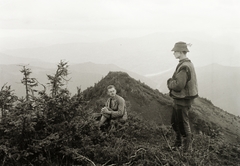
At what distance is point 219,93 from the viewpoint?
5094 cm

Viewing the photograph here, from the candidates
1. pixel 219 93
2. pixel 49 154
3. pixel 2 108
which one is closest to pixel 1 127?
pixel 2 108

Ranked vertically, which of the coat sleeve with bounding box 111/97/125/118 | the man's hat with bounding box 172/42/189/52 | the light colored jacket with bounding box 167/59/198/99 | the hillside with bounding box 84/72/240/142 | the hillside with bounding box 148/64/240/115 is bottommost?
the hillside with bounding box 148/64/240/115

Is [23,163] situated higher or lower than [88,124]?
lower

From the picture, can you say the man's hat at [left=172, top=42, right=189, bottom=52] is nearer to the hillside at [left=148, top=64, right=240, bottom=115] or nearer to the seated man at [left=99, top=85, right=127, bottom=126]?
the seated man at [left=99, top=85, right=127, bottom=126]

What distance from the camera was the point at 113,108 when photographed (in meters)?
5.75

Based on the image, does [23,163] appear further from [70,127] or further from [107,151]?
[107,151]

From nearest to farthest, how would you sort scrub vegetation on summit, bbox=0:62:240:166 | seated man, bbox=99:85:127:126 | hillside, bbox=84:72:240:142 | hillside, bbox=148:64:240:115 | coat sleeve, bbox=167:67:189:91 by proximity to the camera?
1. scrub vegetation on summit, bbox=0:62:240:166
2. coat sleeve, bbox=167:67:189:91
3. seated man, bbox=99:85:127:126
4. hillside, bbox=84:72:240:142
5. hillside, bbox=148:64:240:115

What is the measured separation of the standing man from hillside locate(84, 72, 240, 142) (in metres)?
2.60

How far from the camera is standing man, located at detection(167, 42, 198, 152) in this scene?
14.8ft

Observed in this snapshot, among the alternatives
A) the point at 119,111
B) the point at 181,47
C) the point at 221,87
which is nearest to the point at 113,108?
the point at 119,111

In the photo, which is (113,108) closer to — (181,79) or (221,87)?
(181,79)

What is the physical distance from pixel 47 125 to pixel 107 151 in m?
1.26

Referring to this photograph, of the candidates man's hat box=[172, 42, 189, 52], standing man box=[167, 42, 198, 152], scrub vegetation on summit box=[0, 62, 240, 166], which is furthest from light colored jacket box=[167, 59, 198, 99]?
scrub vegetation on summit box=[0, 62, 240, 166]

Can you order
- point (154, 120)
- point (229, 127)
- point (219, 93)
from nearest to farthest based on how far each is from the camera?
point (154, 120) → point (229, 127) → point (219, 93)
